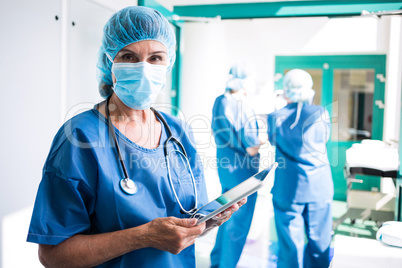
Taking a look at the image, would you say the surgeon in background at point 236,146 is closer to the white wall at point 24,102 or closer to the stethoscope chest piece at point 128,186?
the white wall at point 24,102

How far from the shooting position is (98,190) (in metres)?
0.85

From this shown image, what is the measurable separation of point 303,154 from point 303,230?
485mm

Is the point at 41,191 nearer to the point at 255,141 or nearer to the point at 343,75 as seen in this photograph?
the point at 255,141

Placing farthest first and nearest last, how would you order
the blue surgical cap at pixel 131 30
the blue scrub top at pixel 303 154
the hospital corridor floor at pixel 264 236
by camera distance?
the hospital corridor floor at pixel 264 236 → the blue scrub top at pixel 303 154 → the blue surgical cap at pixel 131 30

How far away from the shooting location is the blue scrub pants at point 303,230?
2084mm

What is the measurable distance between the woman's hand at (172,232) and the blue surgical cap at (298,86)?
1.50 m

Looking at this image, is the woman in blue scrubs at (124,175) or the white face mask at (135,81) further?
the white face mask at (135,81)

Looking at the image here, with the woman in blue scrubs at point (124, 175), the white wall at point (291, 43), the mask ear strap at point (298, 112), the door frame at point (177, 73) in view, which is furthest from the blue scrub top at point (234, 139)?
the woman in blue scrubs at point (124, 175)

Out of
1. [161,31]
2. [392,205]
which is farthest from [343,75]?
[161,31]

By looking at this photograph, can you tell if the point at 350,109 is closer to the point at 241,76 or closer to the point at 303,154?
the point at 303,154

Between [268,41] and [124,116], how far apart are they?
1.51 meters

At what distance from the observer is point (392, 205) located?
7.10 ft

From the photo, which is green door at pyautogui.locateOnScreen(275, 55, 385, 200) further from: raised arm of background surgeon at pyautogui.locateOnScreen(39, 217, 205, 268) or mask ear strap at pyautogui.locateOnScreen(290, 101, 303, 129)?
raised arm of background surgeon at pyautogui.locateOnScreen(39, 217, 205, 268)

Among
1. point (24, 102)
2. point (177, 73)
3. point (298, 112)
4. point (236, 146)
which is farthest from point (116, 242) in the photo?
point (177, 73)
